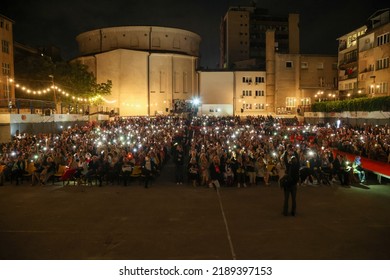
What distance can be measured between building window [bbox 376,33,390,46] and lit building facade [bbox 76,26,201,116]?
3258 centimetres

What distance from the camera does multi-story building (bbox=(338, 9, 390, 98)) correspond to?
45838 millimetres

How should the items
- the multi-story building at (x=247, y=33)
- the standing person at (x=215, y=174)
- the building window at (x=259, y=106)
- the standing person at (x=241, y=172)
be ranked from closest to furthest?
the standing person at (x=215, y=174) → the standing person at (x=241, y=172) → the building window at (x=259, y=106) → the multi-story building at (x=247, y=33)

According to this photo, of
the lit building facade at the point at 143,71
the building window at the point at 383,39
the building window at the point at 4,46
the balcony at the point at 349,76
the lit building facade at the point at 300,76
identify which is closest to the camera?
the building window at the point at 383,39

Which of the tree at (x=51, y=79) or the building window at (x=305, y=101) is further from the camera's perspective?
the building window at (x=305, y=101)

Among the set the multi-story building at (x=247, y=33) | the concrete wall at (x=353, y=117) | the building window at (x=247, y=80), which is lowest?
the concrete wall at (x=353, y=117)

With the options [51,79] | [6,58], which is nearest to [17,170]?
[51,79]

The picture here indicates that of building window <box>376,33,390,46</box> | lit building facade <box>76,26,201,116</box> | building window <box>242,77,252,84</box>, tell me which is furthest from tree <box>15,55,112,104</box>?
building window <box>376,33,390,46</box>

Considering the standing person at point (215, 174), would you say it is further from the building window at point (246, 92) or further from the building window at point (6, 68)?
the building window at point (246, 92)

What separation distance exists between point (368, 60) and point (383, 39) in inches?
189

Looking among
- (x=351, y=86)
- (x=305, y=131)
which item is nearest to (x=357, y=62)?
(x=351, y=86)

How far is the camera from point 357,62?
5506cm

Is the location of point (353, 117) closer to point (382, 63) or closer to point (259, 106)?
point (382, 63)

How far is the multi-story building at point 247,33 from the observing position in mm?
92500

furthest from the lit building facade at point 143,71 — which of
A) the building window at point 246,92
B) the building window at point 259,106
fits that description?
the building window at point 259,106
